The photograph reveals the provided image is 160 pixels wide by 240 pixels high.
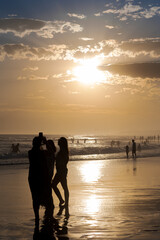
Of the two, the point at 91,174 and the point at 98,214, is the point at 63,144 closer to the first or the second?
the point at 98,214

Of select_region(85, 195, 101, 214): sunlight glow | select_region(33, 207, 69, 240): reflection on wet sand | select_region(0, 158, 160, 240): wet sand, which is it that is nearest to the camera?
select_region(33, 207, 69, 240): reflection on wet sand

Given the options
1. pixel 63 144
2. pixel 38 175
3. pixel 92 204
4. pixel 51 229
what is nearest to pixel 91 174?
pixel 92 204

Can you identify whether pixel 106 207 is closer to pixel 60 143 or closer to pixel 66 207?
pixel 66 207

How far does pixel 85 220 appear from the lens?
8422 millimetres

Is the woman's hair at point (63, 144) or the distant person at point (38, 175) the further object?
the woman's hair at point (63, 144)

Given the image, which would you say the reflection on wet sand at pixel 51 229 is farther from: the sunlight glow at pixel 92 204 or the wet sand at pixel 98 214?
the sunlight glow at pixel 92 204

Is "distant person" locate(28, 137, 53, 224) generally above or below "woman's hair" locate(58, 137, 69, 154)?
below

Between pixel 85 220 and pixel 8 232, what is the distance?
1863 mm

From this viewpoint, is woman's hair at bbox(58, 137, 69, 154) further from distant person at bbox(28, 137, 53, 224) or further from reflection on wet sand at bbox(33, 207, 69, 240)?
reflection on wet sand at bbox(33, 207, 69, 240)

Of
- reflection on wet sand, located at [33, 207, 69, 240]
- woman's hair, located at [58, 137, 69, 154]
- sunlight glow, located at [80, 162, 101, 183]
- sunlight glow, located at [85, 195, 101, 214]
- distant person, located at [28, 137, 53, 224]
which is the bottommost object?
sunlight glow, located at [80, 162, 101, 183]

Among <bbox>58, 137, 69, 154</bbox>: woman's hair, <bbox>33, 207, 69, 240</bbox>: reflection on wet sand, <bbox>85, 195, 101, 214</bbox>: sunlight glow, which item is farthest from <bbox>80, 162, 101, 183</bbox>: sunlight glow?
<bbox>33, 207, 69, 240</bbox>: reflection on wet sand

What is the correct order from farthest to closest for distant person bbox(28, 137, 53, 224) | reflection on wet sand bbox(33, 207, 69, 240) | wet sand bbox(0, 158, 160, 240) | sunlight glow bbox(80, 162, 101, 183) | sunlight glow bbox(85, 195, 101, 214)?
sunlight glow bbox(80, 162, 101, 183)
sunlight glow bbox(85, 195, 101, 214)
distant person bbox(28, 137, 53, 224)
wet sand bbox(0, 158, 160, 240)
reflection on wet sand bbox(33, 207, 69, 240)

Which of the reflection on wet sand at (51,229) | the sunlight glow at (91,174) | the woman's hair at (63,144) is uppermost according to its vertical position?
the woman's hair at (63,144)

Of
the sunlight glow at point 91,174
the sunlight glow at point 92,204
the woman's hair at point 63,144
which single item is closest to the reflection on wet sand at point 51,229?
the sunlight glow at point 92,204
